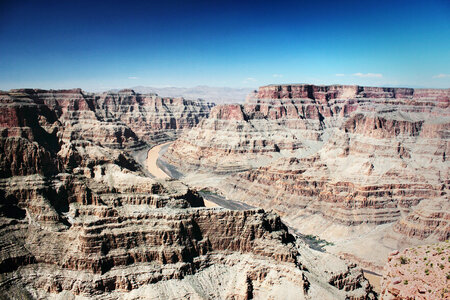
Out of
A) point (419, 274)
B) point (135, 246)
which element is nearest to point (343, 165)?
point (419, 274)

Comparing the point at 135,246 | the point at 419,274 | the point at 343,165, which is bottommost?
the point at 419,274

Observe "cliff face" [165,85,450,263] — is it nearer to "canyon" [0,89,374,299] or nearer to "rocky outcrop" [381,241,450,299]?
"rocky outcrop" [381,241,450,299]

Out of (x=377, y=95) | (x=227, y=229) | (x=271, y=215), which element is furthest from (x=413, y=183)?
(x=377, y=95)

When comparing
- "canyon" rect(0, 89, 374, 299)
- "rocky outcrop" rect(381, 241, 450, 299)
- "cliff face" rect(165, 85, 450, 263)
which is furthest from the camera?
"cliff face" rect(165, 85, 450, 263)

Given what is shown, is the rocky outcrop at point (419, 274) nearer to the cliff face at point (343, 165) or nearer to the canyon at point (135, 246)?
the canyon at point (135, 246)

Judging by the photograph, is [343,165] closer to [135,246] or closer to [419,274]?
[419,274]

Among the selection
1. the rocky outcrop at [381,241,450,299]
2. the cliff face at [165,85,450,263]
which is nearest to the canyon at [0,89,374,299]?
the rocky outcrop at [381,241,450,299]

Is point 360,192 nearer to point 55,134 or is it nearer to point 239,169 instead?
point 239,169

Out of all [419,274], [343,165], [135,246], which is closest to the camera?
[419,274]
